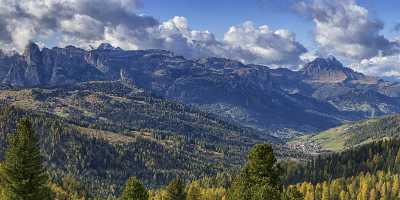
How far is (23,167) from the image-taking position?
46781mm

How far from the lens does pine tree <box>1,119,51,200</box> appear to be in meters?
46.5

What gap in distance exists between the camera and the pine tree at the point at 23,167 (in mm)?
46500

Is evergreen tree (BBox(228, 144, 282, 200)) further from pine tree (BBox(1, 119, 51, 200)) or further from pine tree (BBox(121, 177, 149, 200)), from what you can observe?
pine tree (BBox(1, 119, 51, 200))

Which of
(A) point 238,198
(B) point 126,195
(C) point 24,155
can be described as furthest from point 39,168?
(A) point 238,198

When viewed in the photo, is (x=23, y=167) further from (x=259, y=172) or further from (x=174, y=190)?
(x=174, y=190)

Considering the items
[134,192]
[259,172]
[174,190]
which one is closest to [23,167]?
[134,192]

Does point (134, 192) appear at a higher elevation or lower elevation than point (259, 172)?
lower

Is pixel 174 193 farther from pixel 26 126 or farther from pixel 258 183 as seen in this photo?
pixel 26 126

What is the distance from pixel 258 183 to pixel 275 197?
4.53 metres

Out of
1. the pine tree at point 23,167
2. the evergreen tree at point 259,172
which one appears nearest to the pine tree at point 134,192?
the evergreen tree at point 259,172

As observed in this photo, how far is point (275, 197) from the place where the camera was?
51.2 m

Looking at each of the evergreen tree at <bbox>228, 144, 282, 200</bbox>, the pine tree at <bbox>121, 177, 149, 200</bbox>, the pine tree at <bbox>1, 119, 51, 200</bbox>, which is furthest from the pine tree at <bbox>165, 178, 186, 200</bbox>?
the pine tree at <bbox>1, 119, 51, 200</bbox>

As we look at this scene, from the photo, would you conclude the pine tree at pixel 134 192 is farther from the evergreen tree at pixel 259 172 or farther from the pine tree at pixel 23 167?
the pine tree at pixel 23 167

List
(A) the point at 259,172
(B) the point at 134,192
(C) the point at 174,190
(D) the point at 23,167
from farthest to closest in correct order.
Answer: (C) the point at 174,190
(B) the point at 134,192
(A) the point at 259,172
(D) the point at 23,167
